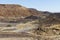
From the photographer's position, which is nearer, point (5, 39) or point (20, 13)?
point (5, 39)

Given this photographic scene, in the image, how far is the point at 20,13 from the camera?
405 feet

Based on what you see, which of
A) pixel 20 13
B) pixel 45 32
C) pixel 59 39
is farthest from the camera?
pixel 20 13

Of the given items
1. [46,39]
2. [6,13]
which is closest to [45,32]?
[46,39]

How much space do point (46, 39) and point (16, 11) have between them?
101957 millimetres

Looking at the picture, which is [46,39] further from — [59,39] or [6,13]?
[6,13]

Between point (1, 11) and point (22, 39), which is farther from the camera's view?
point (1, 11)

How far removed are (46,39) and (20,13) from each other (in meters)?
99.4

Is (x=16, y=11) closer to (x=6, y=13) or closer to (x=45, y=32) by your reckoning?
(x=6, y=13)

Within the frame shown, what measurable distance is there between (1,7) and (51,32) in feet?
303

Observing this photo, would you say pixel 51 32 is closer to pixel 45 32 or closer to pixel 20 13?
pixel 45 32

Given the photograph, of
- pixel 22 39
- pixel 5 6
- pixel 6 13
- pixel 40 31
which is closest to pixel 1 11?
pixel 6 13

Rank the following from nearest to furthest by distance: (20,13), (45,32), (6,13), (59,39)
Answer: (59,39)
(45,32)
(6,13)
(20,13)

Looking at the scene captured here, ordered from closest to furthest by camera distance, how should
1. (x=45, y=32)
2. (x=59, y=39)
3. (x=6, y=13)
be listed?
(x=59, y=39) → (x=45, y=32) → (x=6, y=13)

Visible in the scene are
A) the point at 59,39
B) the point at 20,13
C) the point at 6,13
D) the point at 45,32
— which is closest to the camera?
the point at 59,39
